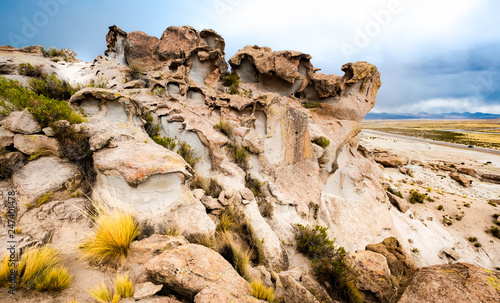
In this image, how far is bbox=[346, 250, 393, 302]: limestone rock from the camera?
4344mm

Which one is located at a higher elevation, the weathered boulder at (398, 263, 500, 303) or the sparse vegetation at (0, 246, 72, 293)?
the sparse vegetation at (0, 246, 72, 293)

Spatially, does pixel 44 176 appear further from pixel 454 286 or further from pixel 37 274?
pixel 454 286

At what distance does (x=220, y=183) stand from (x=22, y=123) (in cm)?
494

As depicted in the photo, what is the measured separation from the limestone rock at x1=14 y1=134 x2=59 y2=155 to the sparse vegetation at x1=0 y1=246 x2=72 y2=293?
2.61m

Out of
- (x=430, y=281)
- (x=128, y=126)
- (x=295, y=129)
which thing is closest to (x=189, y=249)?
(x=430, y=281)

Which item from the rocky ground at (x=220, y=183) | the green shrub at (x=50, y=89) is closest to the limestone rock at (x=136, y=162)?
the rocky ground at (x=220, y=183)

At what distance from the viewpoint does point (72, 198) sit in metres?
4.08

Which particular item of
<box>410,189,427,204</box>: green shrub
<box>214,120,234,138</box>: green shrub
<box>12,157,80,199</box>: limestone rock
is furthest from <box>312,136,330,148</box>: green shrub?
<box>410,189,427,204</box>: green shrub

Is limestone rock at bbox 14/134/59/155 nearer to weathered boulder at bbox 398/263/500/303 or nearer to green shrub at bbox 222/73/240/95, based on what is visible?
weathered boulder at bbox 398/263/500/303

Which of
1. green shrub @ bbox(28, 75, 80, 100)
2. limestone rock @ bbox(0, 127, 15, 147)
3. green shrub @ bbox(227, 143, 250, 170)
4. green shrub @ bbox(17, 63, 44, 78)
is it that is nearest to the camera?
limestone rock @ bbox(0, 127, 15, 147)

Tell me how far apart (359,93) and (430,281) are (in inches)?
509

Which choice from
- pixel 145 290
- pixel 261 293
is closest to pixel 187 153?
pixel 145 290

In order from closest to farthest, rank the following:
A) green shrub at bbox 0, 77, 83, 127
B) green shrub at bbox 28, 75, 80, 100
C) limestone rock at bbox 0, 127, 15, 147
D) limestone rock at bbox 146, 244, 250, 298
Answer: limestone rock at bbox 146, 244, 250, 298
limestone rock at bbox 0, 127, 15, 147
green shrub at bbox 0, 77, 83, 127
green shrub at bbox 28, 75, 80, 100

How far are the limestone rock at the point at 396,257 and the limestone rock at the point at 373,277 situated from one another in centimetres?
70
